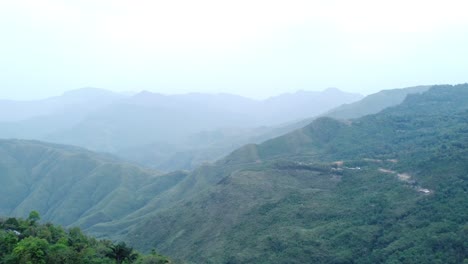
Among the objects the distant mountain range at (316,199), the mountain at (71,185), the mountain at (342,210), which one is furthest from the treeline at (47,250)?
the mountain at (71,185)

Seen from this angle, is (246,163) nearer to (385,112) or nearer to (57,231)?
(385,112)

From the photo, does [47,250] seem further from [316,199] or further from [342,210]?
[316,199]

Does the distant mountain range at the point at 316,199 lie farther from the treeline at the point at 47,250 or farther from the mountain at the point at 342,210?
the treeline at the point at 47,250

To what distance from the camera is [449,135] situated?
100000 mm

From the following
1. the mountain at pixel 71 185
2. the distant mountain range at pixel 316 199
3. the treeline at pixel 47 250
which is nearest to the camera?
the treeline at pixel 47 250

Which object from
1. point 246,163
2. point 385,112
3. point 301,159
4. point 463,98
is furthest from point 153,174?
point 463,98

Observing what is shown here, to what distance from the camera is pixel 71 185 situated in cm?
16500

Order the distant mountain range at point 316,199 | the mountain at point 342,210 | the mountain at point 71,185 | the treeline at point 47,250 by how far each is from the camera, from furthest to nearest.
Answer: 1. the mountain at point 71,185
2. the distant mountain range at point 316,199
3. the mountain at point 342,210
4. the treeline at point 47,250

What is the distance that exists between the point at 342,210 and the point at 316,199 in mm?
7245

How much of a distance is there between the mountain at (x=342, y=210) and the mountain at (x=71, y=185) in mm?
36450

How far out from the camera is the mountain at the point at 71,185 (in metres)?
142

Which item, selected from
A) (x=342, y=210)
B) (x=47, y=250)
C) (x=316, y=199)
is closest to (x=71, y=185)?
(x=316, y=199)

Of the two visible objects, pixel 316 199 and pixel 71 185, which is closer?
pixel 316 199

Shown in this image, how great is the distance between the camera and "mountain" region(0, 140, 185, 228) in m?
142
